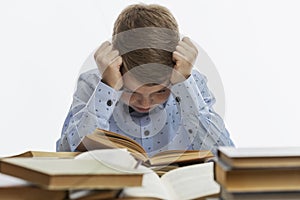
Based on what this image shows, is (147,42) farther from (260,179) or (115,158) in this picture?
(260,179)

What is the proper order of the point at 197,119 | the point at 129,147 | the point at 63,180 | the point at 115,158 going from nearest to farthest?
1. the point at 63,180
2. the point at 115,158
3. the point at 129,147
4. the point at 197,119

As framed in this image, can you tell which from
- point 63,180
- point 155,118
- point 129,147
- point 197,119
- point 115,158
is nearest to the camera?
point 63,180

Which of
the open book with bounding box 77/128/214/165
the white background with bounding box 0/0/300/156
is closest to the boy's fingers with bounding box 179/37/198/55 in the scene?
the open book with bounding box 77/128/214/165

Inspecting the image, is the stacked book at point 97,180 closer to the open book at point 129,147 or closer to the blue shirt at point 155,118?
the open book at point 129,147

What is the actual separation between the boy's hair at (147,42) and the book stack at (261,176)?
1.90ft

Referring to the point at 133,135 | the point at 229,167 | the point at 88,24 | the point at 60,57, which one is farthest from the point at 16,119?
the point at 229,167

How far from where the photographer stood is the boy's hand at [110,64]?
132cm

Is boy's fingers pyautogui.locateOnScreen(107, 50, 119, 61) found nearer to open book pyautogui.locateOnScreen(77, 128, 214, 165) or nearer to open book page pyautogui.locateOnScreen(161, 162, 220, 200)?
open book pyautogui.locateOnScreen(77, 128, 214, 165)

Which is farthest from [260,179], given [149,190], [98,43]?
[98,43]

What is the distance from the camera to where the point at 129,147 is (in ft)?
3.43

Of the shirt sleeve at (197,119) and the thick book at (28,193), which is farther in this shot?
the shirt sleeve at (197,119)

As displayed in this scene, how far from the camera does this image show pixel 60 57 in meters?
1.95

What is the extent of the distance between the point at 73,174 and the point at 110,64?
66 cm

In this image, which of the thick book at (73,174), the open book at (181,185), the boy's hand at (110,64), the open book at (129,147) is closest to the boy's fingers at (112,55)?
the boy's hand at (110,64)
